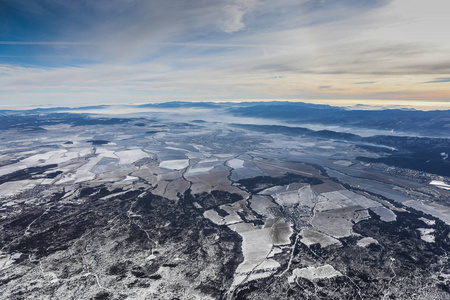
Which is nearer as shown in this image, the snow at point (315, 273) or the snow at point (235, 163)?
the snow at point (315, 273)

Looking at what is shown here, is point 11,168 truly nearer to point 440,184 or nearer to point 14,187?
point 14,187

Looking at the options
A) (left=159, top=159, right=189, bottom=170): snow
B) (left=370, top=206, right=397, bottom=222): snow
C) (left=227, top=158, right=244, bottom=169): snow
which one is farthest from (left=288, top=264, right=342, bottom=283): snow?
(left=159, top=159, right=189, bottom=170): snow

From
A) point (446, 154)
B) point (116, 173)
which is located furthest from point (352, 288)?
point (446, 154)

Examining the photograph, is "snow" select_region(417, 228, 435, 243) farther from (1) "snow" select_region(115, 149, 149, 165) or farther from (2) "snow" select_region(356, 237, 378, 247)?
(1) "snow" select_region(115, 149, 149, 165)

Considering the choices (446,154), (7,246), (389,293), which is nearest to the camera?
(389,293)

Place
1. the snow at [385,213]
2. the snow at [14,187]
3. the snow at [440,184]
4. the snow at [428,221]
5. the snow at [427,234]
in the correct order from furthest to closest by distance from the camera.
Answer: the snow at [440,184] < the snow at [14,187] < the snow at [385,213] < the snow at [428,221] < the snow at [427,234]

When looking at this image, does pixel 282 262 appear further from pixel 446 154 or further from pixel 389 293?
pixel 446 154

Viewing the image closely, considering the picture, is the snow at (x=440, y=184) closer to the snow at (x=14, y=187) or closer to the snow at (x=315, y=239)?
the snow at (x=315, y=239)

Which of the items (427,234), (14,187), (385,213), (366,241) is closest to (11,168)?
(14,187)

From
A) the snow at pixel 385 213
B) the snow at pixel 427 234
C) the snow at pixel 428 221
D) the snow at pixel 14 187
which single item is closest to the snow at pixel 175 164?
the snow at pixel 14 187

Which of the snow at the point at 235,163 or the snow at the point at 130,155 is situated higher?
the snow at the point at 130,155

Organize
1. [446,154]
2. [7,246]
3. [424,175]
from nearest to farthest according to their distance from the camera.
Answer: [7,246], [424,175], [446,154]
